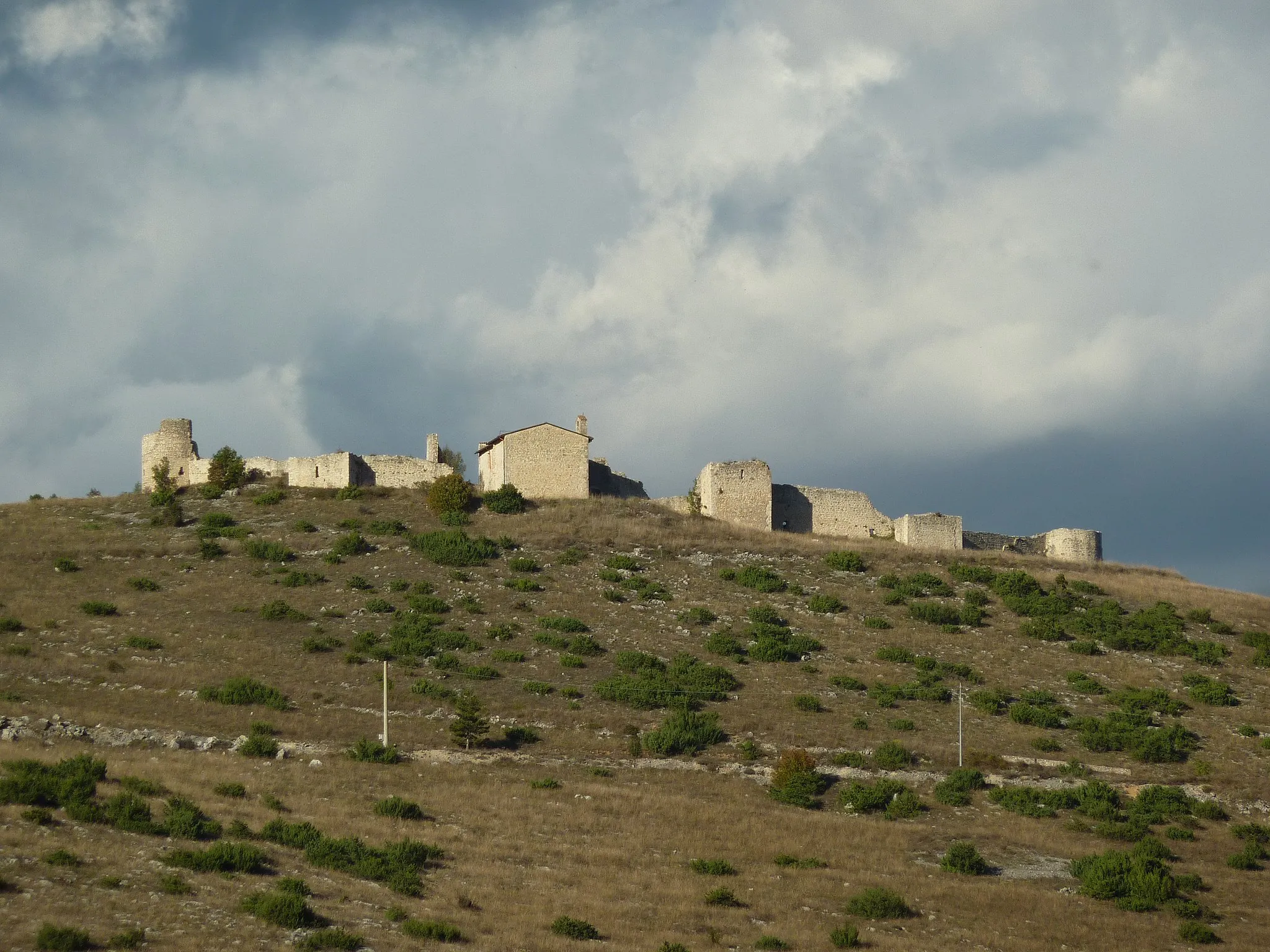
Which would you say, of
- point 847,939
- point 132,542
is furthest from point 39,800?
point 132,542

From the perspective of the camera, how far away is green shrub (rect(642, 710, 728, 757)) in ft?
133

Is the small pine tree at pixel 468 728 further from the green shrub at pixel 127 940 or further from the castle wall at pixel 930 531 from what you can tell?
the castle wall at pixel 930 531

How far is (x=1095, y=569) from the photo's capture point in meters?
70.0

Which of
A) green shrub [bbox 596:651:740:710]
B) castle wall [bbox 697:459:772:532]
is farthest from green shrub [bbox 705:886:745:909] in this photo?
castle wall [bbox 697:459:772:532]

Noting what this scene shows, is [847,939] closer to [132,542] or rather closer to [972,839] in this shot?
[972,839]

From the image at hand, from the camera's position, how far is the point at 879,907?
28.6 m

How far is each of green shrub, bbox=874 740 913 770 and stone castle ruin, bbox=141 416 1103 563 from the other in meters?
28.5

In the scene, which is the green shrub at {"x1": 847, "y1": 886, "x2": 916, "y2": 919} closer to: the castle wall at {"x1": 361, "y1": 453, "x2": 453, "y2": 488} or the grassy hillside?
the grassy hillside

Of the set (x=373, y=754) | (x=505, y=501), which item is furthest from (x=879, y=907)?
(x=505, y=501)

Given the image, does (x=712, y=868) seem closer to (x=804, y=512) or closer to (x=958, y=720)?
(x=958, y=720)

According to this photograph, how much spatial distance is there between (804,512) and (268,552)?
2735 centimetres

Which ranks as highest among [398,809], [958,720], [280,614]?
[280,614]

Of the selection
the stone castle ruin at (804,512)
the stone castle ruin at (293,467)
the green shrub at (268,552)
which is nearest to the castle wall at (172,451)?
the stone castle ruin at (293,467)

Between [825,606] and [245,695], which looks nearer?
[245,695]
